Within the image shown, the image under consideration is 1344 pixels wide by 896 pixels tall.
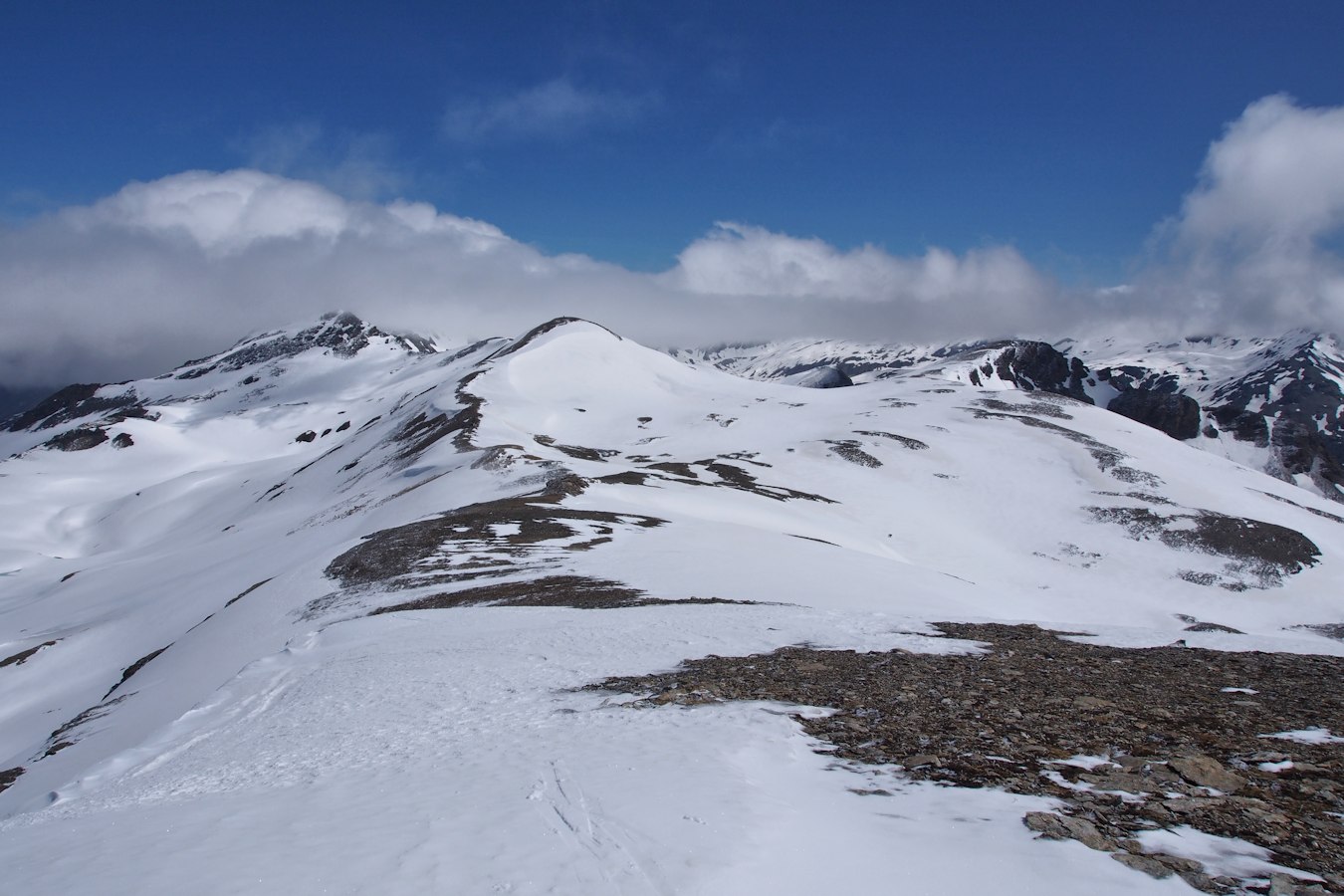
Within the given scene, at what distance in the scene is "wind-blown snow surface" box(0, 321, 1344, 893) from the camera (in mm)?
7707

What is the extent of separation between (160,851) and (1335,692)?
17.7 meters

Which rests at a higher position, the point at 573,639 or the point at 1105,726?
the point at 1105,726

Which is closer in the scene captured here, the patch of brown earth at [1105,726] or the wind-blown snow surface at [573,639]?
the patch of brown earth at [1105,726]

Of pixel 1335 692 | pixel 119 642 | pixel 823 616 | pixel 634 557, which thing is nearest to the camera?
pixel 1335 692

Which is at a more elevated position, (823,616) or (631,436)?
(631,436)

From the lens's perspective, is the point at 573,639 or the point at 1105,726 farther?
the point at 573,639

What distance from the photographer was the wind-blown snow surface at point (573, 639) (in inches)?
303

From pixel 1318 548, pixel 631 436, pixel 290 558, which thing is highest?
pixel 631 436

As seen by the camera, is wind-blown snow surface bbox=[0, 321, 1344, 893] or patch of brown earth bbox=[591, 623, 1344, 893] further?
wind-blown snow surface bbox=[0, 321, 1344, 893]

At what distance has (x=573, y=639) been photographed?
66.0 feet

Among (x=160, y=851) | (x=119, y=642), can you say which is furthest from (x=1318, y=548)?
(x=119, y=642)

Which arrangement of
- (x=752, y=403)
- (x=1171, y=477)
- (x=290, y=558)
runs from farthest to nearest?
(x=752, y=403)
(x=1171, y=477)
(x=290, y=558)

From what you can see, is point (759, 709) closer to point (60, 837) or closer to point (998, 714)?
point (998, 714)

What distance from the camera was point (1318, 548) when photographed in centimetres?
6444
